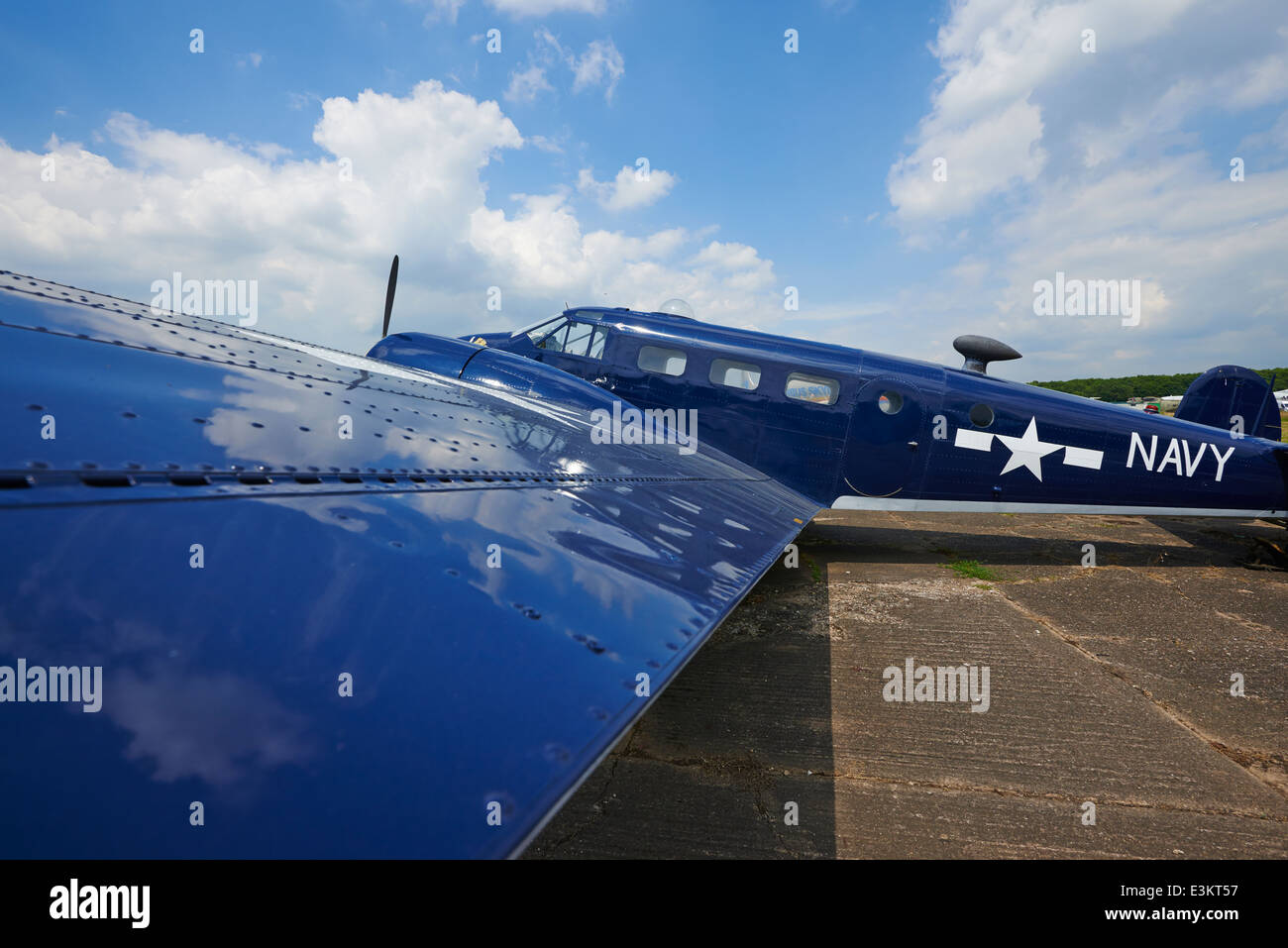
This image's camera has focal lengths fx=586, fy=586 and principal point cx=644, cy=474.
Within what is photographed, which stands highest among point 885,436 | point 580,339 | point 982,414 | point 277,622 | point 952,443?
point 580,339

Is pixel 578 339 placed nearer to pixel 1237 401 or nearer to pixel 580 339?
pixel 580 339

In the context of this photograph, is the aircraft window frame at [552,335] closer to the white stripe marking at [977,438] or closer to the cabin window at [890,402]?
the cabin window at [890,402]

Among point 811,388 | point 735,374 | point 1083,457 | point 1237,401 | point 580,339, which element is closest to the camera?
point 1083,457

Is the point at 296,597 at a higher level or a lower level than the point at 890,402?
lower

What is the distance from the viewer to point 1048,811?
2889mm

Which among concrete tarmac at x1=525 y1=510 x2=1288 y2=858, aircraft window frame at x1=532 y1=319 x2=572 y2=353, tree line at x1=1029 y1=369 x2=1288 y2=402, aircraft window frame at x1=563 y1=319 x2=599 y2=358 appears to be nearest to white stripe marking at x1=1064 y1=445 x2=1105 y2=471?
concrete tarmac at x1=525 y1=510 x2=1288 y2=858

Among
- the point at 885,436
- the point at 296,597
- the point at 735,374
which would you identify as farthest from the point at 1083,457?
the point at 296,597

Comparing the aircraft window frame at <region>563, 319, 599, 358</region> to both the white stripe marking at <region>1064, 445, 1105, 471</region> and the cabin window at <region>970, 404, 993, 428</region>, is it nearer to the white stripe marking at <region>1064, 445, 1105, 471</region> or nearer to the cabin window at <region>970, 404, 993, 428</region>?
the cabin window at <region>970, 404, 993, 428</region>

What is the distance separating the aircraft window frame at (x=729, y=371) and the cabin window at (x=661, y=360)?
16.7 inches

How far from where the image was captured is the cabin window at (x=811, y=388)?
7793 mm

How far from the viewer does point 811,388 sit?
25.7ft

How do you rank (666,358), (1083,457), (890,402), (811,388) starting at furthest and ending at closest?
(666,358), (811,388), (890,402), (1083,457)

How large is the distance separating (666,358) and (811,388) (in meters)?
2.02

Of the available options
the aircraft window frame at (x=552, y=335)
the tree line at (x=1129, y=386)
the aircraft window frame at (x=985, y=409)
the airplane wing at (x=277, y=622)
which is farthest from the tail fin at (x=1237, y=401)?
the tree line at (x=1129, y=386)
